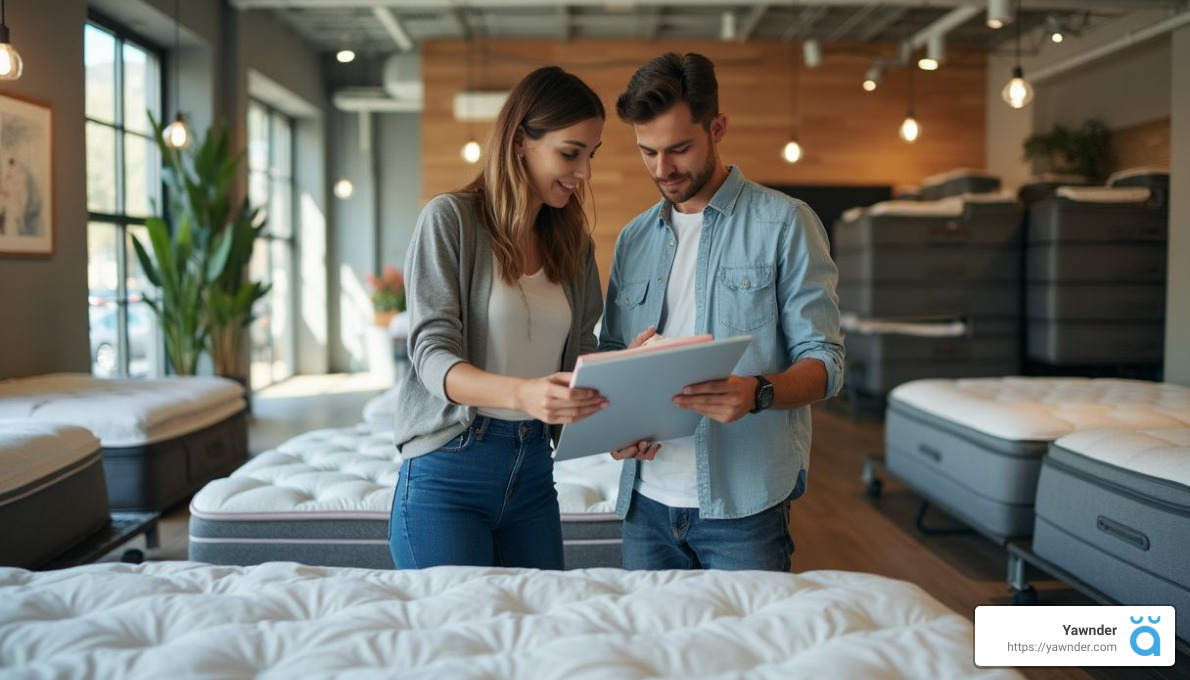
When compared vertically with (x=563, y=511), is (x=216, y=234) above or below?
above

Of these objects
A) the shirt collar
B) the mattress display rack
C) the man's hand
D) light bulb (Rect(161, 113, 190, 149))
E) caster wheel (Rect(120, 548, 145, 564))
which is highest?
light bulb (Rect(161, 113, 190, 149))

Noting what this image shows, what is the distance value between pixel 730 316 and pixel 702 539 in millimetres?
405

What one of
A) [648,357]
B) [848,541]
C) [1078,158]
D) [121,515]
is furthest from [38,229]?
[1078,158]

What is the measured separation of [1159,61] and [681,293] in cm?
775

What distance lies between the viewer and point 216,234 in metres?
6.23

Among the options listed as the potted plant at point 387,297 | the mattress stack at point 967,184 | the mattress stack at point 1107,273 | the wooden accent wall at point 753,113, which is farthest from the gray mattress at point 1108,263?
the potted plant at point 387,297

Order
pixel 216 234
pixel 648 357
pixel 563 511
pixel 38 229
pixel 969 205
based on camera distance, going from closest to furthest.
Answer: pixel 648 357, pixel 563 511, pixel 38 229, pixel 216 234, pixel 969 205

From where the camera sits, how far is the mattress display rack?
301 centimetres

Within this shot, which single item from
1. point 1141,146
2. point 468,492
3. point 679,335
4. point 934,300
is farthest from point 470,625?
point 1141,146

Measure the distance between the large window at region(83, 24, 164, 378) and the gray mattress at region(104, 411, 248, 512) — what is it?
1.93 metres

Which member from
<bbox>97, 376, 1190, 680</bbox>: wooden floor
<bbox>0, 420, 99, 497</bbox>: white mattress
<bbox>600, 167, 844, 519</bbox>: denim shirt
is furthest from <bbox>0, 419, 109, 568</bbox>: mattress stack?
<bbox>600, 167, 844, 519</bbox>: denim shirt

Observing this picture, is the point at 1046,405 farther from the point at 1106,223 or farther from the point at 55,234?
the point at 55,234

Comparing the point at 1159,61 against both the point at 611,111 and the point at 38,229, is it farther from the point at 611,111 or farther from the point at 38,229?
the point at 38,229

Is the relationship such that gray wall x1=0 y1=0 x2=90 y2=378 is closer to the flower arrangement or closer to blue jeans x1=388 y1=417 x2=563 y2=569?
blue jeans x1=388 y1=417 x2=563 y2=569
